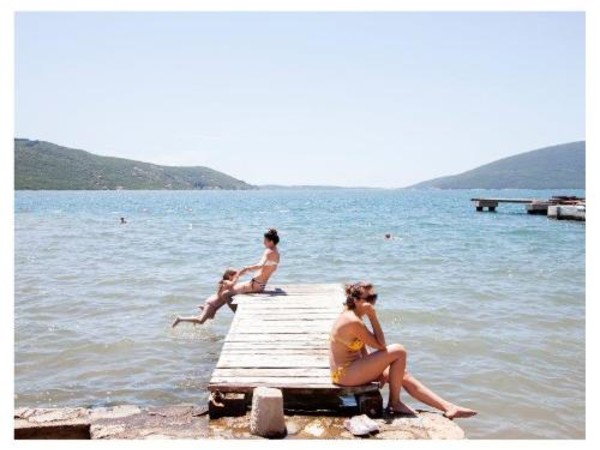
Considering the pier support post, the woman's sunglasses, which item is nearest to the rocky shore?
the pier support post

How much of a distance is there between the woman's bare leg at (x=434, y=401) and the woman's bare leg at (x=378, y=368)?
25 centimetres

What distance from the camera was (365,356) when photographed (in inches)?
275

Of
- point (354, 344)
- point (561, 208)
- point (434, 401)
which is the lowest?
point (434, 401)

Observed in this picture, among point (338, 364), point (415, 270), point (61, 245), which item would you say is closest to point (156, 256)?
point (61, 245)

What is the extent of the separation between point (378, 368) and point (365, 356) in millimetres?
212

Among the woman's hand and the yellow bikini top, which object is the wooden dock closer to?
the yellow bikini top

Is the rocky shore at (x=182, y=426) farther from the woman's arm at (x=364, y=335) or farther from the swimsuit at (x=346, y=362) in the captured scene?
the woman's arm at (x=364, y=335)

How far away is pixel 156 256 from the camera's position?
87.8 ft

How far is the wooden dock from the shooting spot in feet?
22.6

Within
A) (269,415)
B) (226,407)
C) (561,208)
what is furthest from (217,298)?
(561,208)

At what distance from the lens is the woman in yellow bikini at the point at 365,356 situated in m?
6.81

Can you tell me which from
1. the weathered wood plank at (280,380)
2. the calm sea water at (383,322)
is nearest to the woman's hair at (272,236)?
the calm sea water at (383,322)
